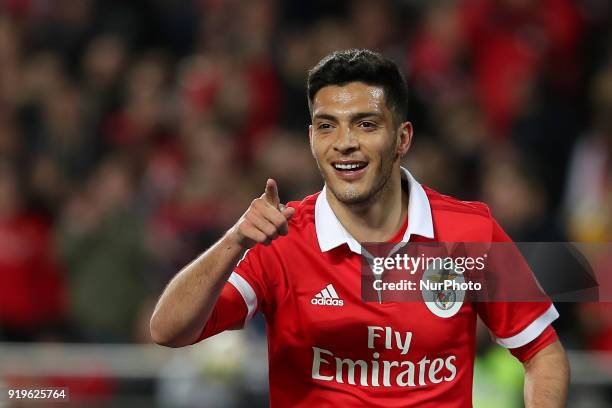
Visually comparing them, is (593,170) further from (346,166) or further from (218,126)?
(346,166)

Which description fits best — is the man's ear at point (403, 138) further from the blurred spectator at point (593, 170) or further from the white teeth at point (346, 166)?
the blurred spectator at point (593, 170)

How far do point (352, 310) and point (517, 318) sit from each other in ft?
1.76

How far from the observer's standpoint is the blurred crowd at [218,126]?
25.0 ft

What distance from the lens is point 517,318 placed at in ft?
12.9

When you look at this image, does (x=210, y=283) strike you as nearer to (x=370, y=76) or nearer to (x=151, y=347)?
(x=370, y=76)

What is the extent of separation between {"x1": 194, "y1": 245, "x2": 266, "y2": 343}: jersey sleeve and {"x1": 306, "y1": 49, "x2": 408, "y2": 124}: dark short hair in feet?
1.77

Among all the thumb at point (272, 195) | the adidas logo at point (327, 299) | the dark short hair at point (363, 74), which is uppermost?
the dark short hair at point (363, 74)

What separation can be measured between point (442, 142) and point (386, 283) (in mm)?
4153

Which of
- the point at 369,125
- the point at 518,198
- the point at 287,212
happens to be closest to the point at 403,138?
the point at 369,125

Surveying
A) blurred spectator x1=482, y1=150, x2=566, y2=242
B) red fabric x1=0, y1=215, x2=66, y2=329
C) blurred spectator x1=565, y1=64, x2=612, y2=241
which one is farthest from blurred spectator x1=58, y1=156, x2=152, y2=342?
blurred spectator x1=565, y1=64, x2=612, y2=241

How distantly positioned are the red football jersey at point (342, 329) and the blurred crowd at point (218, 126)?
9.46 feet

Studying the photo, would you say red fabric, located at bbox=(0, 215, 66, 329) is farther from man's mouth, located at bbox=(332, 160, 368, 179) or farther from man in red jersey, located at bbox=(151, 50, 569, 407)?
man's mouth, located at bbox=(332, 160, 368, 179)

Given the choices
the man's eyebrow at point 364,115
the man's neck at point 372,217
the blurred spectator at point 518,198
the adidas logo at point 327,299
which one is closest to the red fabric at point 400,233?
the man's neck at point 372,217

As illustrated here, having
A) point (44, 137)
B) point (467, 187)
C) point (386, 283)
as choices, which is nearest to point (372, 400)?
point (386, 283)
